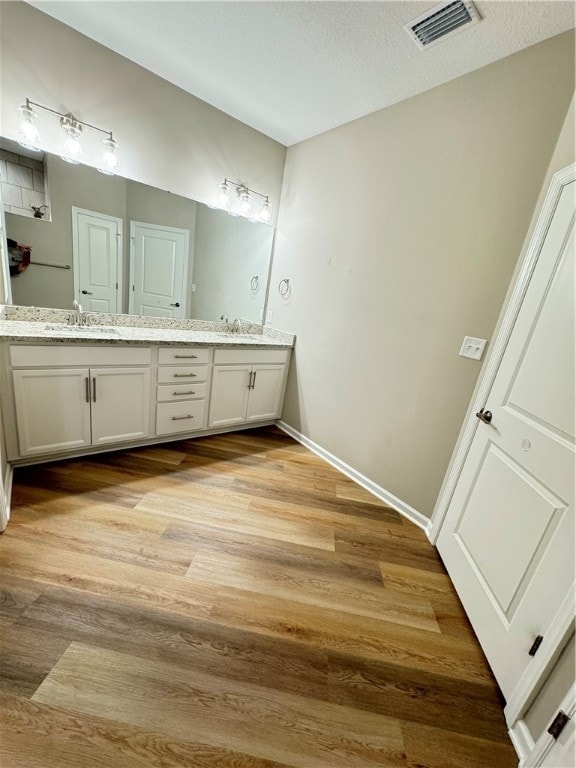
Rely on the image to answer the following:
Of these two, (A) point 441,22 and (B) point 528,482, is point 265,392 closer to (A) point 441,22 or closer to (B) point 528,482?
(B) point 528,482

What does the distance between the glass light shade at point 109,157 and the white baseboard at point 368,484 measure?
→ 2437 mm

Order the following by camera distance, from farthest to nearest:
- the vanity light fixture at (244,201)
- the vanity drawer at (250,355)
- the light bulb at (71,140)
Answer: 1. the vanity light fixture at (244,201)
2. the vanity drawer at (250,355)
3. the light bulb at (71,140)

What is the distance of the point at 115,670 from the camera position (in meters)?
0.99

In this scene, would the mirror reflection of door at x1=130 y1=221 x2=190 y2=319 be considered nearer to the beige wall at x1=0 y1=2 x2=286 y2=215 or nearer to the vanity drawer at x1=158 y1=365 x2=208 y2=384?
the beige wall at x1=0 y1=2 x2=286 y2=215

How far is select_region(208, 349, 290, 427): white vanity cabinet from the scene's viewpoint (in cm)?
254

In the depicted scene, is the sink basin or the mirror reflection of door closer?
the sink basin

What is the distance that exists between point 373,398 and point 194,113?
2.53 meters

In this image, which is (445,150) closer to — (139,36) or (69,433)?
(139,36)

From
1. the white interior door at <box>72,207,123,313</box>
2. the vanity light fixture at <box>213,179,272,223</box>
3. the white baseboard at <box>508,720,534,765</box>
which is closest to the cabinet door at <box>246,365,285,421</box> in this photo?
the white interior door at <box>72,207,123,313</box>

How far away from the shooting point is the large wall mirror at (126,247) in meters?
1.94

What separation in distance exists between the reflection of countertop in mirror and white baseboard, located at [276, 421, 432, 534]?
90 cm

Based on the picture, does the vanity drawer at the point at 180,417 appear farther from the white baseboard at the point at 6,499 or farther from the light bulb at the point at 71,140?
the light bulb at the point at 71,140

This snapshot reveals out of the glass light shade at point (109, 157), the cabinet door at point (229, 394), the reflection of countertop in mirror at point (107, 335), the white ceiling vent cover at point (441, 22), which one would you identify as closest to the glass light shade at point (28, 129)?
the glass light shade at point (109, 157)

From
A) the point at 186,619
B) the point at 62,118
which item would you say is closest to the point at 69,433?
the point at 186,619
